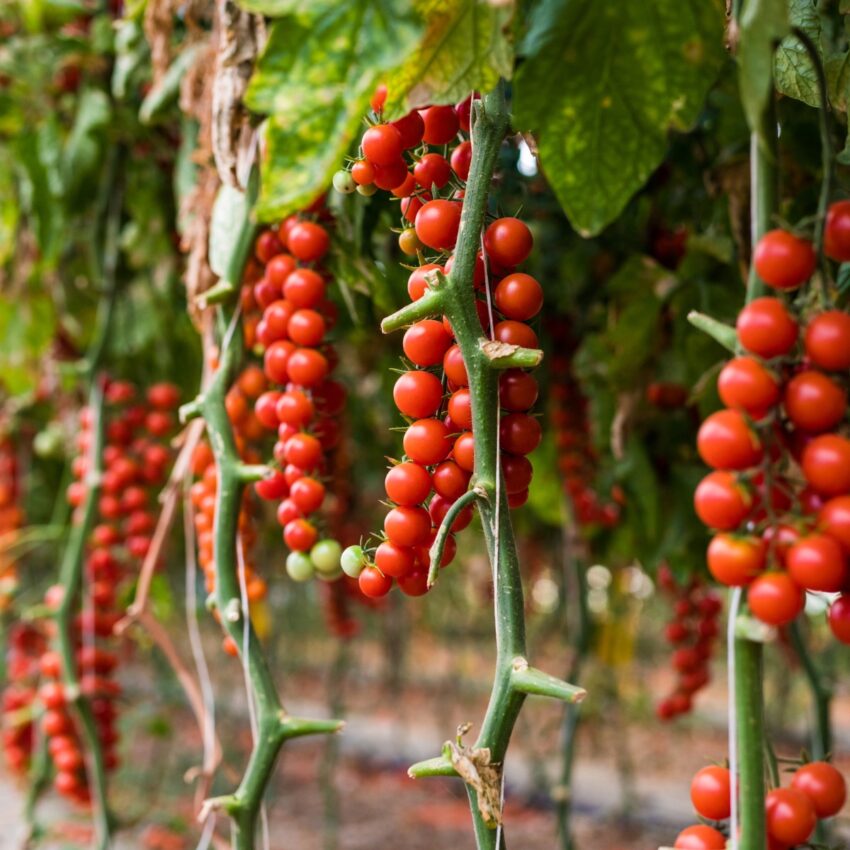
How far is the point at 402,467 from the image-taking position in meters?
0.43

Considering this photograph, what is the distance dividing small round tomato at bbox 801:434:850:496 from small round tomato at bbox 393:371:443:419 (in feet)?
0.61

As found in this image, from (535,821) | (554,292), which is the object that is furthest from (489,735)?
(535,821)

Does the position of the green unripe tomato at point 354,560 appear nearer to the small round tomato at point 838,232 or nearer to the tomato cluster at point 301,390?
the tomato cluster at point 301,390

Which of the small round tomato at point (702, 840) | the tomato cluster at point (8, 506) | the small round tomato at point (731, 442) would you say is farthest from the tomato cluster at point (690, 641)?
the tomato cluster at point (8, 506)

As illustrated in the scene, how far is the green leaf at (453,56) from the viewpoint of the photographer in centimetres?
40

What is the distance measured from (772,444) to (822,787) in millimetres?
167

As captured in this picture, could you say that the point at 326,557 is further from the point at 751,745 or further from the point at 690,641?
the point at 690,641

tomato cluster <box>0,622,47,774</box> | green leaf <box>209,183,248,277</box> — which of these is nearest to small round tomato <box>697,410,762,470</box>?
green leaf <box>209,183,248,277</box>

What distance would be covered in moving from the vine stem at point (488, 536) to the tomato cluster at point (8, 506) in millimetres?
1353

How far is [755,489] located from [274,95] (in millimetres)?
260

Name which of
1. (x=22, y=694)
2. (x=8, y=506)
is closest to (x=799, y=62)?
(x=22, y=694)

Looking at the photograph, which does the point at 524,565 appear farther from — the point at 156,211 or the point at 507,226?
the point at 507,226

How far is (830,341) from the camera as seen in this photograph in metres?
0.32

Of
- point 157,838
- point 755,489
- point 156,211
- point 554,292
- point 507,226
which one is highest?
point 156,211
